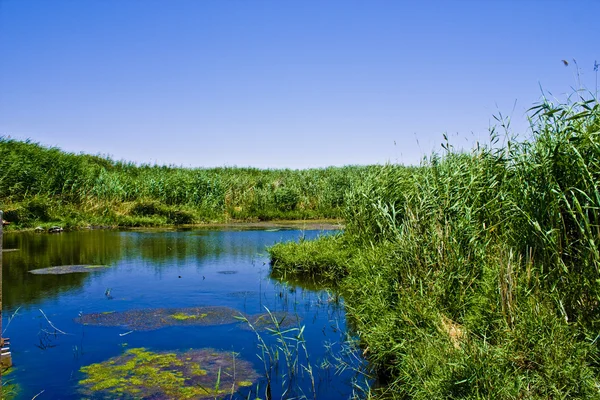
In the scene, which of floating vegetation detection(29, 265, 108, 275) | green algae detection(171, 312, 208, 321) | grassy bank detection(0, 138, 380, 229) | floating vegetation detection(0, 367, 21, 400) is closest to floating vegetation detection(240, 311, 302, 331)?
green algae detection(171, 312, 208, 321)

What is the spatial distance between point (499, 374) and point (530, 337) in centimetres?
59

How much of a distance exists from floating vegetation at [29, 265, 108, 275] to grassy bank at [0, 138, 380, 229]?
7721 mm

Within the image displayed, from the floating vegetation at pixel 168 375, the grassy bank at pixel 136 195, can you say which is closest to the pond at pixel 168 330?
the floating vegetation at pixel 168 375

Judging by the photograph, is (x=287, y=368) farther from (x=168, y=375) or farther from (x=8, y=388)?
(x=8, y=388)

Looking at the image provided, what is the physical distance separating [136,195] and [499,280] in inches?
729

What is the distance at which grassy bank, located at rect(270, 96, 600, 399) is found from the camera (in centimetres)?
394

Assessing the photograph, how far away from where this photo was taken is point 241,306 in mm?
8055

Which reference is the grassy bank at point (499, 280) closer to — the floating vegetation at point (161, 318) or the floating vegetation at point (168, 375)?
the floating vegetation at point (168, 375)

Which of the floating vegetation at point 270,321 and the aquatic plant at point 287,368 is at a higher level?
the floating vegetation at point 270,321

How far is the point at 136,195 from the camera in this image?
2120 cm

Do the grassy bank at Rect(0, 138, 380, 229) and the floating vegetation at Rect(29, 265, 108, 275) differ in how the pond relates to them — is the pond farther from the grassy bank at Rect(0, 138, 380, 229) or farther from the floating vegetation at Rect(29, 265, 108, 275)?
the grassy bank at Rect(0, 138, 380, 229)

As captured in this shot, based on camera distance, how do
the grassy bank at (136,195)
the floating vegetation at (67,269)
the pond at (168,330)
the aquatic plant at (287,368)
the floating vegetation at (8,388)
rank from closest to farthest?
the floating vegetation at (8,388) < the aquatic plant at (287,368) < the pond at (168,330) < the floating vegetation at (67,269) < the grassy bank at (136,195)

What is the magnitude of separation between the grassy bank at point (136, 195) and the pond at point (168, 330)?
256 inches

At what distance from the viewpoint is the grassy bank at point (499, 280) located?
3939mm
